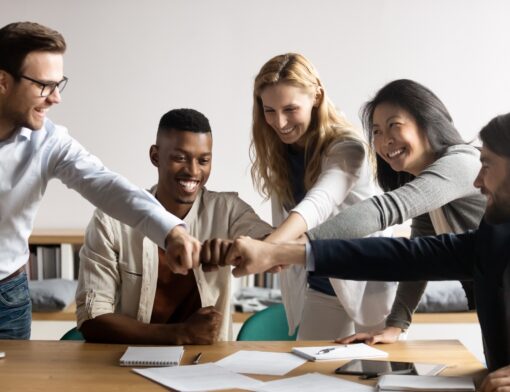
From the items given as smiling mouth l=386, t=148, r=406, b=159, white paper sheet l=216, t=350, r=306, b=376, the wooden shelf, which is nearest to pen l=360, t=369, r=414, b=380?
white paper sheet l=216, t=350, r=306, b=376

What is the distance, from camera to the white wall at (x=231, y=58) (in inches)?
194

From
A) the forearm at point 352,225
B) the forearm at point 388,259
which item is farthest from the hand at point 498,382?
the forearm at point 352,225

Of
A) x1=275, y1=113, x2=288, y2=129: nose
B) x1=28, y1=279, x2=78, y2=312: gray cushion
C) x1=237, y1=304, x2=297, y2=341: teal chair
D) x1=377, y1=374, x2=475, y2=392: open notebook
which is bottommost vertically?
x1=28, y1=279, x2=78, y2=312: gray cushion

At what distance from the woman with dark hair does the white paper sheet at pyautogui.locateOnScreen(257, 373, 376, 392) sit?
0.40 m

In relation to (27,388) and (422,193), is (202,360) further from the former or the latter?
(422,193)

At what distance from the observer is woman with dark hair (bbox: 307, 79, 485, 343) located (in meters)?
2.22

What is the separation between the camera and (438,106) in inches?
94.0

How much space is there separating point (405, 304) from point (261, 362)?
588mm

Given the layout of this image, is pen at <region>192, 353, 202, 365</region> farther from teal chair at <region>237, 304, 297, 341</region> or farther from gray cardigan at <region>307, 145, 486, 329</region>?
teal chair at <region>237, 304, 297, 341</region>

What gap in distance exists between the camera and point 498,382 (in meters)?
1.71

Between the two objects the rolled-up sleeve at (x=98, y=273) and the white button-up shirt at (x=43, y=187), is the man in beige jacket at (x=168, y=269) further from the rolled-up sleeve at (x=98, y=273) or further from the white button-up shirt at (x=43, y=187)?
the white button-up shirt at (x=43, y=187)

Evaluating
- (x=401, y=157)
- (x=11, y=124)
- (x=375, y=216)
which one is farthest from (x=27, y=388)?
(x=401, y=157)

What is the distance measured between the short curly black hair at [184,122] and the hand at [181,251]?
1.42 ft

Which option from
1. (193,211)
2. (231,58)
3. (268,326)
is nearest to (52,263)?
(231,58)
